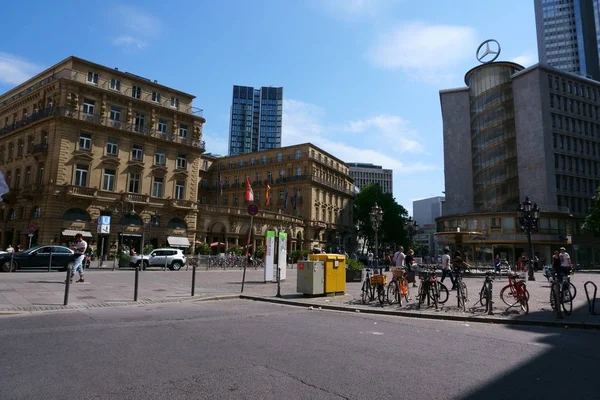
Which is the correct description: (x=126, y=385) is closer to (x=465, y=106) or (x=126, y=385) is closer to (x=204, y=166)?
(x=204, y=166)

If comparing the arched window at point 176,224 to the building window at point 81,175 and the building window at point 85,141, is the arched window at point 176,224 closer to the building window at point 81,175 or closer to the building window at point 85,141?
the building window at point 81,175

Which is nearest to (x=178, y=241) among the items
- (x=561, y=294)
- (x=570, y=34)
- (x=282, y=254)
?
(x=282, y=254)

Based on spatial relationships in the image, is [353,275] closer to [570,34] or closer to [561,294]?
[561,294]

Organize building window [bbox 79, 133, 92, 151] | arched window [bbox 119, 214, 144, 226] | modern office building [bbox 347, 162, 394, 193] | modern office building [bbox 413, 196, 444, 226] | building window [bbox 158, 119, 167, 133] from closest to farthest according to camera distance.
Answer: building window [bbox 79, 133, 92, 151], arched window [bbox 119, 214, 144, 226], building window [bbox 158, 119, 167, 133], modern office building [bbox 413, 196, 444, 226], modern office building [bbox 347, 162, 394, 193]

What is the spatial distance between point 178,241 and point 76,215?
10467 mm

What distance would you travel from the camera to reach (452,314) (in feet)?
34.6

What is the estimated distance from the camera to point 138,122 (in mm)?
45375

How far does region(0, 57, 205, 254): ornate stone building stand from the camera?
39.2 m

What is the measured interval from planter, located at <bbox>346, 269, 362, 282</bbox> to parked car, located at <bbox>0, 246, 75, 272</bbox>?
16.0 m

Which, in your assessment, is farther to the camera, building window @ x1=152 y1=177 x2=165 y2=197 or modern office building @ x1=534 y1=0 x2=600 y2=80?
modern office building @ x1=534 y1=0 x2=600 y2=80

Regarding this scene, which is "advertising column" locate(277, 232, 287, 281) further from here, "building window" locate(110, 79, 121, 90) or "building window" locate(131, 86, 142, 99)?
"building window" locate(131, 86, 142, 99)

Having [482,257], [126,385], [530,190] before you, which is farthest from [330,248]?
[126,385]

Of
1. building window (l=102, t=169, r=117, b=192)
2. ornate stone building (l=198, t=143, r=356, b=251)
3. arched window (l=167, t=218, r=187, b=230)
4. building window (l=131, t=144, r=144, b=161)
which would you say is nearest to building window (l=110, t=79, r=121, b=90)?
building window (l=131, t=144, r=144, b=161)

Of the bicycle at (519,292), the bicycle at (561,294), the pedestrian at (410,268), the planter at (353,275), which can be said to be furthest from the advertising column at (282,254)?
the bicycle at (561,294)
